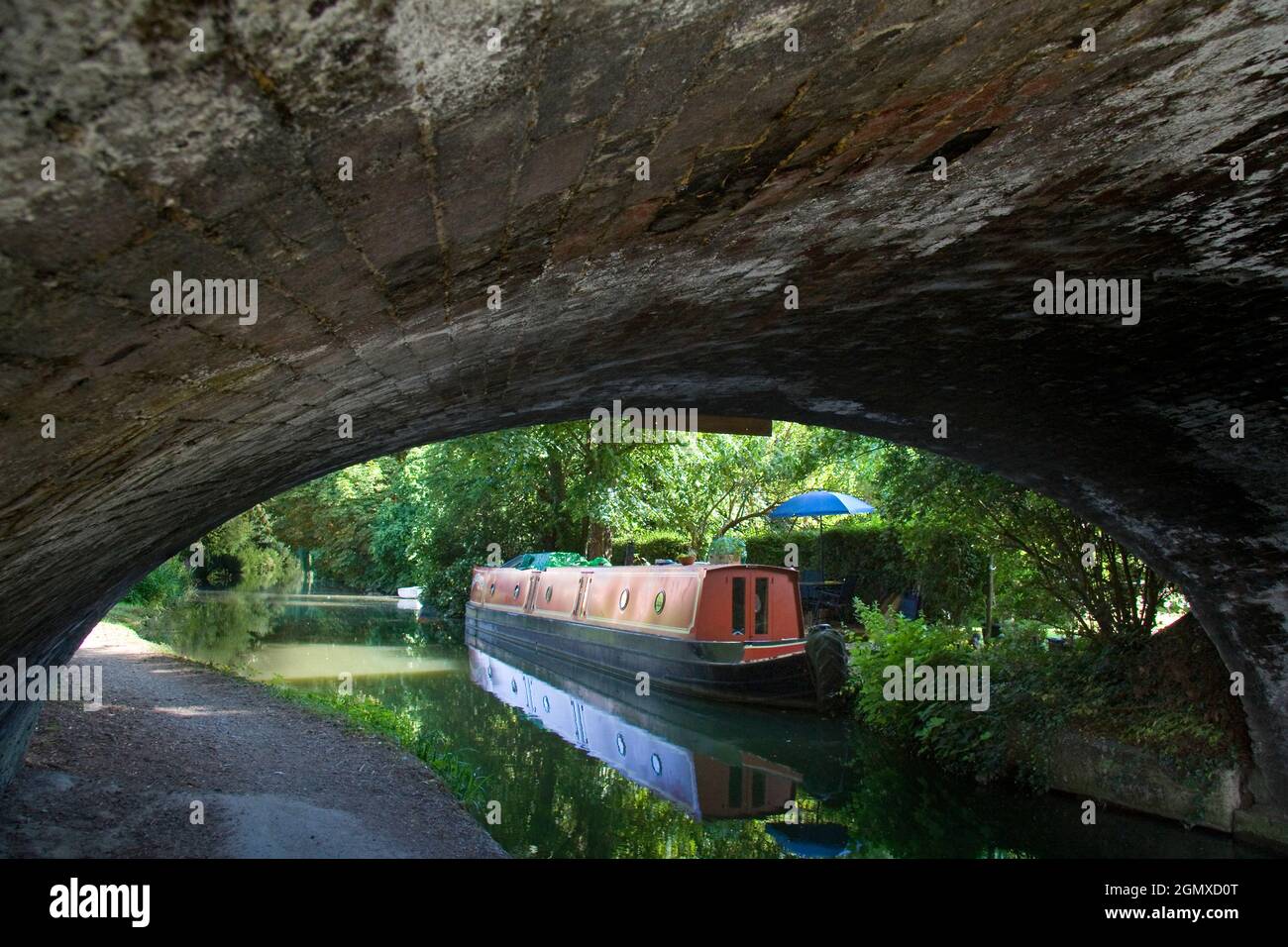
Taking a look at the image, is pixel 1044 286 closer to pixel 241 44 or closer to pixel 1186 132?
pixel 1186 132

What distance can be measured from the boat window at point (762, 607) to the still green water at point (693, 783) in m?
1.20

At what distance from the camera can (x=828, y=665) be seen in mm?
12180

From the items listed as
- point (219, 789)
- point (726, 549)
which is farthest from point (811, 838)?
point (726, 549)

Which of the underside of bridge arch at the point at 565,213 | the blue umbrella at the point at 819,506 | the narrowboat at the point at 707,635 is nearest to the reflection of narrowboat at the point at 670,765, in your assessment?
the narrowboat at the point at 707,635

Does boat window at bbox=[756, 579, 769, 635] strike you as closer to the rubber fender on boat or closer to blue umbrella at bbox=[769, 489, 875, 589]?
the rubber fender on boat

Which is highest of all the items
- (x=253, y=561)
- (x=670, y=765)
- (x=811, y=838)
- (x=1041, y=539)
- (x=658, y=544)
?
(x=1041, y=539)

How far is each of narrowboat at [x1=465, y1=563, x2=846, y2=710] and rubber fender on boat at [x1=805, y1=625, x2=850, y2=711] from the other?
0.04ft

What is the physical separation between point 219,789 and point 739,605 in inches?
306

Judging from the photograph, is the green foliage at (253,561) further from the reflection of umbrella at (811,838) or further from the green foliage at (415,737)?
the reflection of umbrella at (811,838)

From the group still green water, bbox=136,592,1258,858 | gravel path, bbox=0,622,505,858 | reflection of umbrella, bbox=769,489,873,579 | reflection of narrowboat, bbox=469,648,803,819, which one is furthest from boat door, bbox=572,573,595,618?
gravel path, bbox=0,622,505,858

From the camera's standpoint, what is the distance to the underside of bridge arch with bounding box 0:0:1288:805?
50.2 inches

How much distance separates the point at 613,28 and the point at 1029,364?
3.40m

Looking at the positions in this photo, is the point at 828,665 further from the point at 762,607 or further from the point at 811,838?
the point at 811,838
